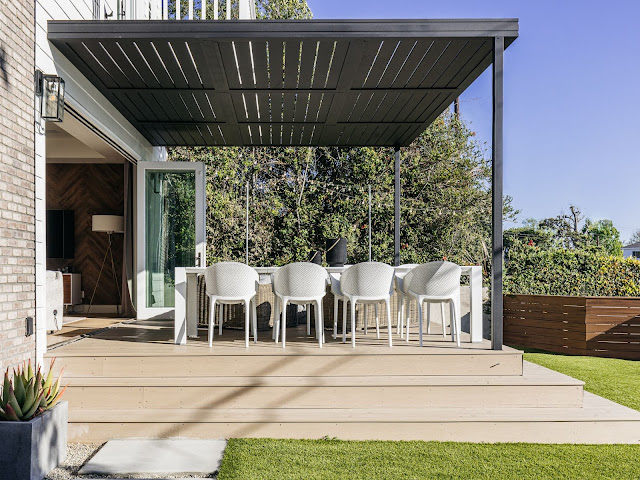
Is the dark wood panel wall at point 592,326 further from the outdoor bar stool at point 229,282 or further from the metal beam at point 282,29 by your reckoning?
the outdoor bar stool at point 229,282

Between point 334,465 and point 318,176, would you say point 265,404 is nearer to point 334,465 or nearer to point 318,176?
point 334,465

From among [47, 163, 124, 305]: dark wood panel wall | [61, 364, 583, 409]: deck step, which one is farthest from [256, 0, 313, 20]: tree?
[61, 364, 583, 409]: deck step

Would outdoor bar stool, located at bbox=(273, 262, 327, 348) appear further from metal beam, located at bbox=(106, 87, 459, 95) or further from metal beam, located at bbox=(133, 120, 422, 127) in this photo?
metal beam, located at bbox=(133, 120, 422, 127)

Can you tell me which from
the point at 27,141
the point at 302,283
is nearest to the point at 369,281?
the point at 302,283

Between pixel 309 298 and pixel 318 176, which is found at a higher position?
pixel 318 176

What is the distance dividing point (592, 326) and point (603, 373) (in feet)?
5.09

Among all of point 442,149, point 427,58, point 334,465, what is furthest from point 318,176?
point 334,465

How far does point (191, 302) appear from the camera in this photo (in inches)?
217

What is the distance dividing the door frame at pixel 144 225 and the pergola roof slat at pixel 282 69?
0.51m

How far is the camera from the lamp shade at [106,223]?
8812 mm

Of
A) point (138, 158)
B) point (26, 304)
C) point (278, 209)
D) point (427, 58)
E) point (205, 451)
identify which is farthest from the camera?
point (278, 209)

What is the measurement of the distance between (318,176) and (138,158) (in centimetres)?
403

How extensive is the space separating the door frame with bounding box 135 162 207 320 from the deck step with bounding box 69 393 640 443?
344cm

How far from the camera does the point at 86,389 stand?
13.9ft
